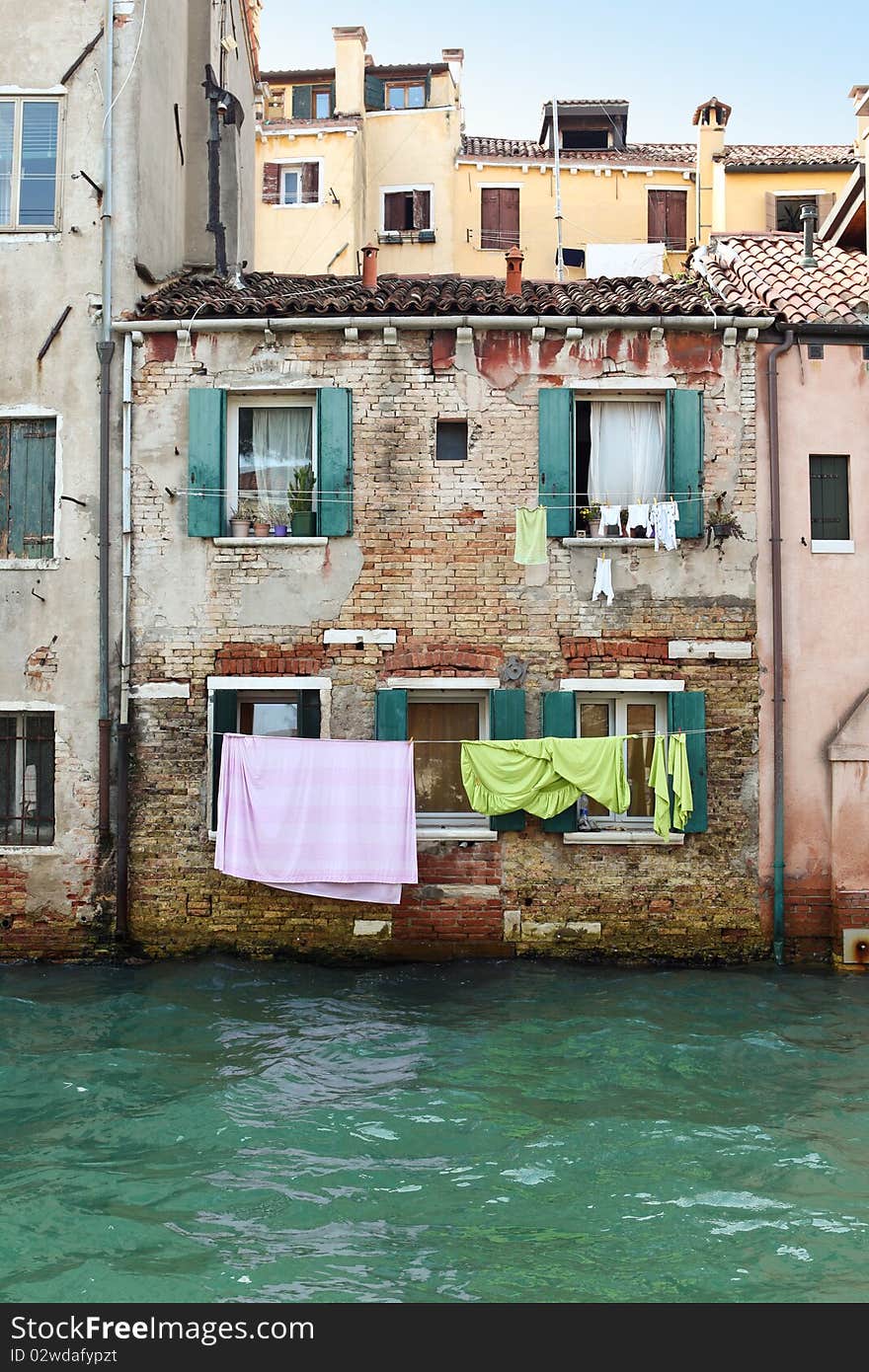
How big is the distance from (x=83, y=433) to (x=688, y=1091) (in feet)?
29.9

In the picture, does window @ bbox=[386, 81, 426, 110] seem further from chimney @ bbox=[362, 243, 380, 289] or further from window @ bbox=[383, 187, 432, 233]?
chimney @ bbox=[362, 243, 380, 289]

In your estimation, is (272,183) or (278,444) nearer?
(278,444)

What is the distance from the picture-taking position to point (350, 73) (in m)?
29.8

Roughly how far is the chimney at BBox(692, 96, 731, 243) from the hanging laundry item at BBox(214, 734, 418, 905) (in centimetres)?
2077

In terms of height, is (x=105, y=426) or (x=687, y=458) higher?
(x=105, y=426)

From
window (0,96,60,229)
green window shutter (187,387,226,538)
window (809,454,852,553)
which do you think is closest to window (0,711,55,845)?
green window shutter (187,387,226,538)

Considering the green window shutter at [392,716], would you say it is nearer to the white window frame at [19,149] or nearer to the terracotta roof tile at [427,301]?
the terracotta roof tile at [427,301]

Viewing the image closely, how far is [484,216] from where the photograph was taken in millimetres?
29922

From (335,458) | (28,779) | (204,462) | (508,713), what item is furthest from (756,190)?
(28,779)

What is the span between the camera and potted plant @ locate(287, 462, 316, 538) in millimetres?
13555

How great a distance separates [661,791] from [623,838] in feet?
2.27

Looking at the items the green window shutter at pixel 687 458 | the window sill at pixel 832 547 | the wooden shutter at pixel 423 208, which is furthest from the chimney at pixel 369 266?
the wooden shutter at pixel 423 208

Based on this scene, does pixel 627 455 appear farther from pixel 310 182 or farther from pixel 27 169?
pixel 310 182

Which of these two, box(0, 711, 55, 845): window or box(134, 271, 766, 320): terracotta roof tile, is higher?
box(134, 271, 766, 320): terracotta roof tile
